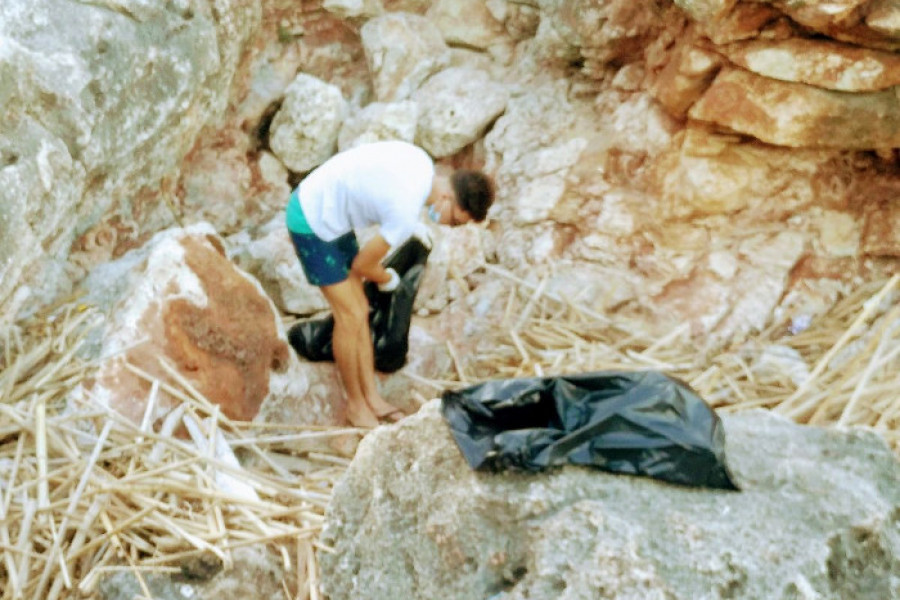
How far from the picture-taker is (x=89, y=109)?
3912 millimetres

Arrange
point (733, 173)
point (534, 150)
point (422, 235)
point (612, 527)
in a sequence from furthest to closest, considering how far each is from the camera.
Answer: point (534, 150) < point (733, 173) < point (422, 235) < point (612, 527)

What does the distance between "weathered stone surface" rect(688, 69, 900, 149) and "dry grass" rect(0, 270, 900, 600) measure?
77 centimetres

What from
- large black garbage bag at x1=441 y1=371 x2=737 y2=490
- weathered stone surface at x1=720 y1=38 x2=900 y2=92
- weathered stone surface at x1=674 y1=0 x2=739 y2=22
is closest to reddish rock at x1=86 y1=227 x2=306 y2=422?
large black garbage bag at x1=441 y1=371 x2=737 y2=490

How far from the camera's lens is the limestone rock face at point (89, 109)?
11.3 ft

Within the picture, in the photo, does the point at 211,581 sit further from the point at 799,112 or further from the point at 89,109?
the point at 799,112

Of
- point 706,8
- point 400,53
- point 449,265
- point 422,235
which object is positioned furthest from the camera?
point 400,53

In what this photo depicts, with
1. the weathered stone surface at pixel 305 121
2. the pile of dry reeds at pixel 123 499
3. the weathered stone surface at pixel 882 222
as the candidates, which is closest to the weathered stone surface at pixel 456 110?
the weathered stone surface at pixel 305 121

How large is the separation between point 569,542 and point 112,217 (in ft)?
11.4

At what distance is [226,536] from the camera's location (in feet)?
8.73

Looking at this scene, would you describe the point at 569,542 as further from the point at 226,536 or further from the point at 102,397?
the point at 102,397

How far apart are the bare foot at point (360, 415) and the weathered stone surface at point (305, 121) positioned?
6.18 feet

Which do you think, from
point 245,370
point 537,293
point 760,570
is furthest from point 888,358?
point 245,370

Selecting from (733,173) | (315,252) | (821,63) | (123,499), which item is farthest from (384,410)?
(821,63)

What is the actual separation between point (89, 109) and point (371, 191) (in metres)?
1.28
